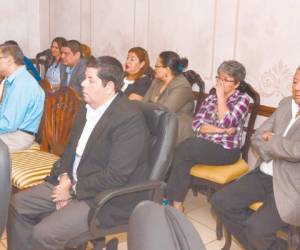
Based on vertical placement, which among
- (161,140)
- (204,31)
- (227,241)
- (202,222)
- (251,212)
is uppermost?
(204,31)

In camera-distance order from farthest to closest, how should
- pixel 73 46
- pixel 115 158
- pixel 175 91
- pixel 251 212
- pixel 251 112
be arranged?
pixel 73 46 → pixel 175 91 → pixel 251 112 → pixel 251 212 → pixel 115 158

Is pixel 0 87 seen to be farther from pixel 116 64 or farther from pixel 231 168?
pixel 231 168

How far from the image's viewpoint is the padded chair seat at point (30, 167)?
256 centimetres

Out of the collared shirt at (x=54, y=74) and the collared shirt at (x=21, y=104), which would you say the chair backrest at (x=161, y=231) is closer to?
the collared shirt at (x=21, y=104)

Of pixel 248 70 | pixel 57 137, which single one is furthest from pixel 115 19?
pixel 57 137

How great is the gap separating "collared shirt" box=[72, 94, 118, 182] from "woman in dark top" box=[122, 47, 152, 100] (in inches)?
67.9

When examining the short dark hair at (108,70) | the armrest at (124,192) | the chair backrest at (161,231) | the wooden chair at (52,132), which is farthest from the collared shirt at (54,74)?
the chair backrest at (161,231)

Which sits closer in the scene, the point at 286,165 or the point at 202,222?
the point at 286,165

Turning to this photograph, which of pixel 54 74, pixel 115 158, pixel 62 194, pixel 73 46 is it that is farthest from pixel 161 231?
pixel 54 74

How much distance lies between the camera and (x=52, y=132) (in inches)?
117

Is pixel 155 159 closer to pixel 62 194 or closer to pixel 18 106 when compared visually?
pixel 62 194

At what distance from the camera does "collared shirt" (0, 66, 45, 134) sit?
2.91m

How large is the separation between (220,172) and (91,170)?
1106mm

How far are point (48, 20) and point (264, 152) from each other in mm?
4212
